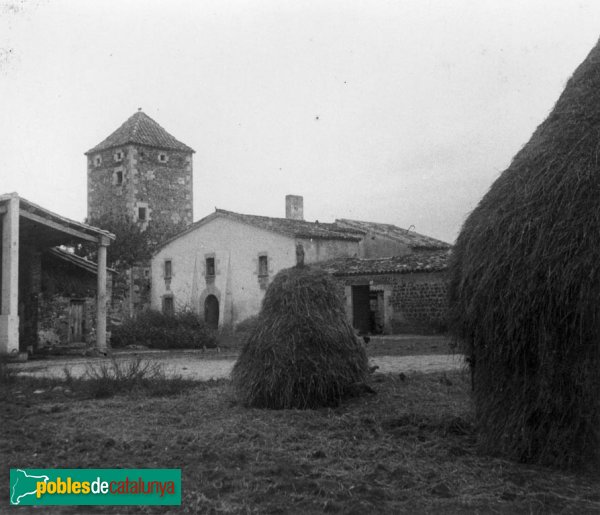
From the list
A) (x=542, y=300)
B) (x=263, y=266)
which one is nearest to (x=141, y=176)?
(x=263, y=266)

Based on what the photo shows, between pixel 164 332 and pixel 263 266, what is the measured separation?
10.4m

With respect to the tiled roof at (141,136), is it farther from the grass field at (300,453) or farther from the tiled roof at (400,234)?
the grass field at (300,453)

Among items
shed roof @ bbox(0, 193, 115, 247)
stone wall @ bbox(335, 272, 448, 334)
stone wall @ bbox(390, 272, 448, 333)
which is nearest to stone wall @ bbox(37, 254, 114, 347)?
shed roof @ bbox(0, 193, 115, 247)

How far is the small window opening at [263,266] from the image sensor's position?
105 feet

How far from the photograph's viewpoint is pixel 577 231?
4809 mm

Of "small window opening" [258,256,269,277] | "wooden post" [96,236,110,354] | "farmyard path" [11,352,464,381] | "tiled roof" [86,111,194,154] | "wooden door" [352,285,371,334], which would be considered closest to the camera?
"farmyard path" [11,352,464,381]

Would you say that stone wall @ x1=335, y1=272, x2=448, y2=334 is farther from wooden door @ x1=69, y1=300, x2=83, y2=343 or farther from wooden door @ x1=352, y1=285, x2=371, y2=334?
wooden door @ x1=69, y1=300, x2=83, y2=343

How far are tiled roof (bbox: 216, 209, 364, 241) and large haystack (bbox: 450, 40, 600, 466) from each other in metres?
25.6

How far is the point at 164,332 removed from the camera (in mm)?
22484

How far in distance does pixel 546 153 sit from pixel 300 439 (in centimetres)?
302

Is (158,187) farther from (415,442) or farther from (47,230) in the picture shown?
(415,442)

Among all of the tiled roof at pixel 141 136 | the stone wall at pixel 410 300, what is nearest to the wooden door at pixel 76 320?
the stone wall at pixel 410 300

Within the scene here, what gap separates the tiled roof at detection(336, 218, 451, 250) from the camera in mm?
34406

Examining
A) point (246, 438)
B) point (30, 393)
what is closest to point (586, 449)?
point (246, 438)
